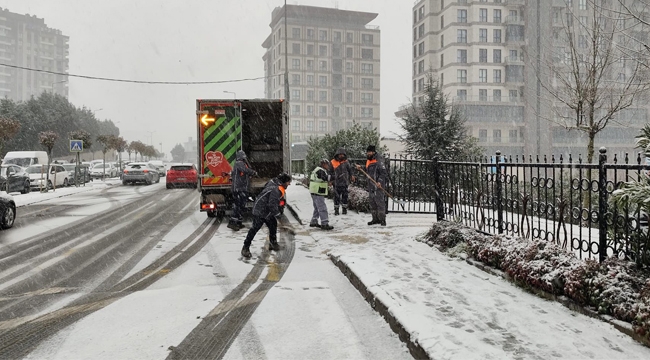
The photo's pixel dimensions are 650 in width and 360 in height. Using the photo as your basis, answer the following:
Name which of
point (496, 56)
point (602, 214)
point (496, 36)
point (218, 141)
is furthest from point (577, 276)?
point (496, 36)

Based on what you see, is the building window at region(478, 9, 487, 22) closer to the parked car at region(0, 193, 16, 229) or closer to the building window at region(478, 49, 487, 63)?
the building window at region(478, 49, 487, 63)

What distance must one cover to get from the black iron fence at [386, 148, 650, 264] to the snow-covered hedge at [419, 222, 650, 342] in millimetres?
278

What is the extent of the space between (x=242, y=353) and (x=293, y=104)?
316 feet

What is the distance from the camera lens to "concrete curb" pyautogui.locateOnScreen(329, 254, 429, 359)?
4.06m

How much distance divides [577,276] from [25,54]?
187 m

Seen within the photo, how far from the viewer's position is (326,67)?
101 meters

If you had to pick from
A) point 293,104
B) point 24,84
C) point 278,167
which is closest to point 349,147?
point 278,167

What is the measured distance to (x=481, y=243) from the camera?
7.12 metres

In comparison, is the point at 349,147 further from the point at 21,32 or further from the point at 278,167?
the point at 21,32

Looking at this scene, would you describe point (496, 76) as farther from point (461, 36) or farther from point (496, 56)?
point (461, 36)

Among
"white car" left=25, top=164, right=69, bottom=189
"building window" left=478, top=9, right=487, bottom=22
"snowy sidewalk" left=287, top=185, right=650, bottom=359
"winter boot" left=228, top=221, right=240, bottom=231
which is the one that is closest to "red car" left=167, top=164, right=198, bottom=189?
"white car" left=25, top=164, right=69, bottom=189

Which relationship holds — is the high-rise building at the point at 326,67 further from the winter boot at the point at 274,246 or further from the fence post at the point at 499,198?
the fence post at the point at 499,198

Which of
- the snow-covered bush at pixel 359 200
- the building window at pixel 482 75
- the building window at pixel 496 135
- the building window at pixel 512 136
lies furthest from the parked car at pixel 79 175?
the building window at pixel 512 136

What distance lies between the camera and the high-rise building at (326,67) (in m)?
98.6
